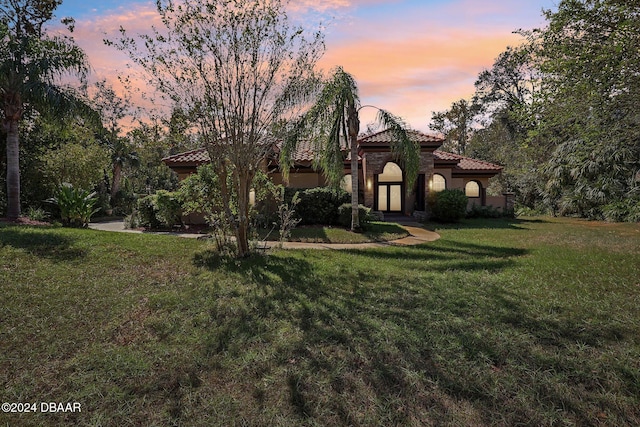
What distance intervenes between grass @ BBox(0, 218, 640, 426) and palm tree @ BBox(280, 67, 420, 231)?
6.20m

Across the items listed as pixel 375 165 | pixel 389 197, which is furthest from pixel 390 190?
pixel 375 165

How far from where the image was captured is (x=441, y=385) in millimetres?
3234

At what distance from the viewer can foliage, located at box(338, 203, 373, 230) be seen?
13891 mm

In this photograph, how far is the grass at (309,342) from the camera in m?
2.97

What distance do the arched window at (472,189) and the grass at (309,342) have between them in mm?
16978

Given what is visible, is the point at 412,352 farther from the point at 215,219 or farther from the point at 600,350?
the point at 215,219

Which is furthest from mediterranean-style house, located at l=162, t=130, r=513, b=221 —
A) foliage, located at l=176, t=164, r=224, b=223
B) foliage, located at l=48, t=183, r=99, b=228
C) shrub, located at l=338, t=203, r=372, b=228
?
foliage, located at l=176, t=164, r=224, b=223

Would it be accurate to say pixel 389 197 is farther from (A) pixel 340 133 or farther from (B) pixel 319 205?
(A) pixel 340 133

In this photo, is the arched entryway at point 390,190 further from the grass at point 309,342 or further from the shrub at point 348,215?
the grass at point 309,342

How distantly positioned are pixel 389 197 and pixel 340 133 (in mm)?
8660

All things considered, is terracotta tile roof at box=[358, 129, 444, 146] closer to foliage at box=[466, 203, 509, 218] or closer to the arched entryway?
the arched entryway

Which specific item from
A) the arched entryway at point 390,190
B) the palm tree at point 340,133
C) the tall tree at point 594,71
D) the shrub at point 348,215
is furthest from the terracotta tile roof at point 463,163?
the tall tree at point 594,71

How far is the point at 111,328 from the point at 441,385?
4335mm

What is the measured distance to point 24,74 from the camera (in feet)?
40.2
